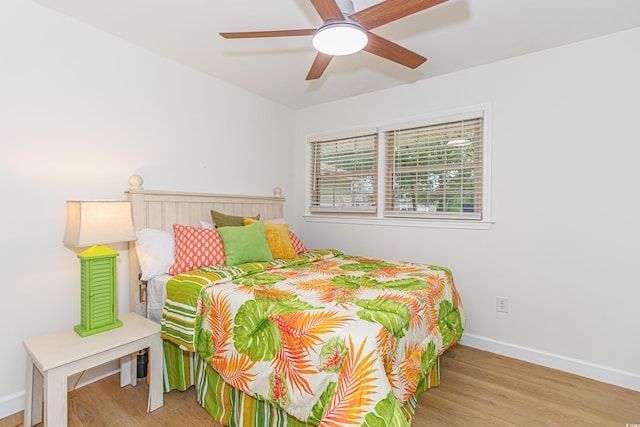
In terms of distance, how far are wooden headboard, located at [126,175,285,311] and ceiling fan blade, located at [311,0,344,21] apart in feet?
5.71

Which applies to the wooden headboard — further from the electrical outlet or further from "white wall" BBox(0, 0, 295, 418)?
the electrical outlet

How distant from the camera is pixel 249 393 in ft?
5.11

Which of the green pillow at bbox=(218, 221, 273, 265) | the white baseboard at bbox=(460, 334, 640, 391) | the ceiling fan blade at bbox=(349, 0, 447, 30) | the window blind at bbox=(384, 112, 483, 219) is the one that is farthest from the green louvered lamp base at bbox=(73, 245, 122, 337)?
the white baseboard at bbox=(460, 334, 640, 391)

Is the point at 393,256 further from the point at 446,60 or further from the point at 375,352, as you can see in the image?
the point at 375,352

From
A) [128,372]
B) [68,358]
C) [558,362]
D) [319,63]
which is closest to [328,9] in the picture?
[319,63]

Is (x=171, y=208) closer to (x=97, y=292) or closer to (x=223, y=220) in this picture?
(x=223, y=220)

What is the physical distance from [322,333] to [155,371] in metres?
1.19

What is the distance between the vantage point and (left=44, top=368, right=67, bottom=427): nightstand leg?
1.47 m

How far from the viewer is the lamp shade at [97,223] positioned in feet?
5.82

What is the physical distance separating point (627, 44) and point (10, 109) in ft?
13.0

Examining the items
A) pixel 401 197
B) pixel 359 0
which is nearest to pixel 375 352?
pixel 359 0

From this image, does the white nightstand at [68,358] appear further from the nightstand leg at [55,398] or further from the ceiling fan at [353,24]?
the ceiling fan at [353,24]

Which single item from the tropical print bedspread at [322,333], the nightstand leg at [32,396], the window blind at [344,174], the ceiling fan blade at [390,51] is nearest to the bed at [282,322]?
the tropical print bedspread at [322,333]

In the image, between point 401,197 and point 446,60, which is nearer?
point 446,60
